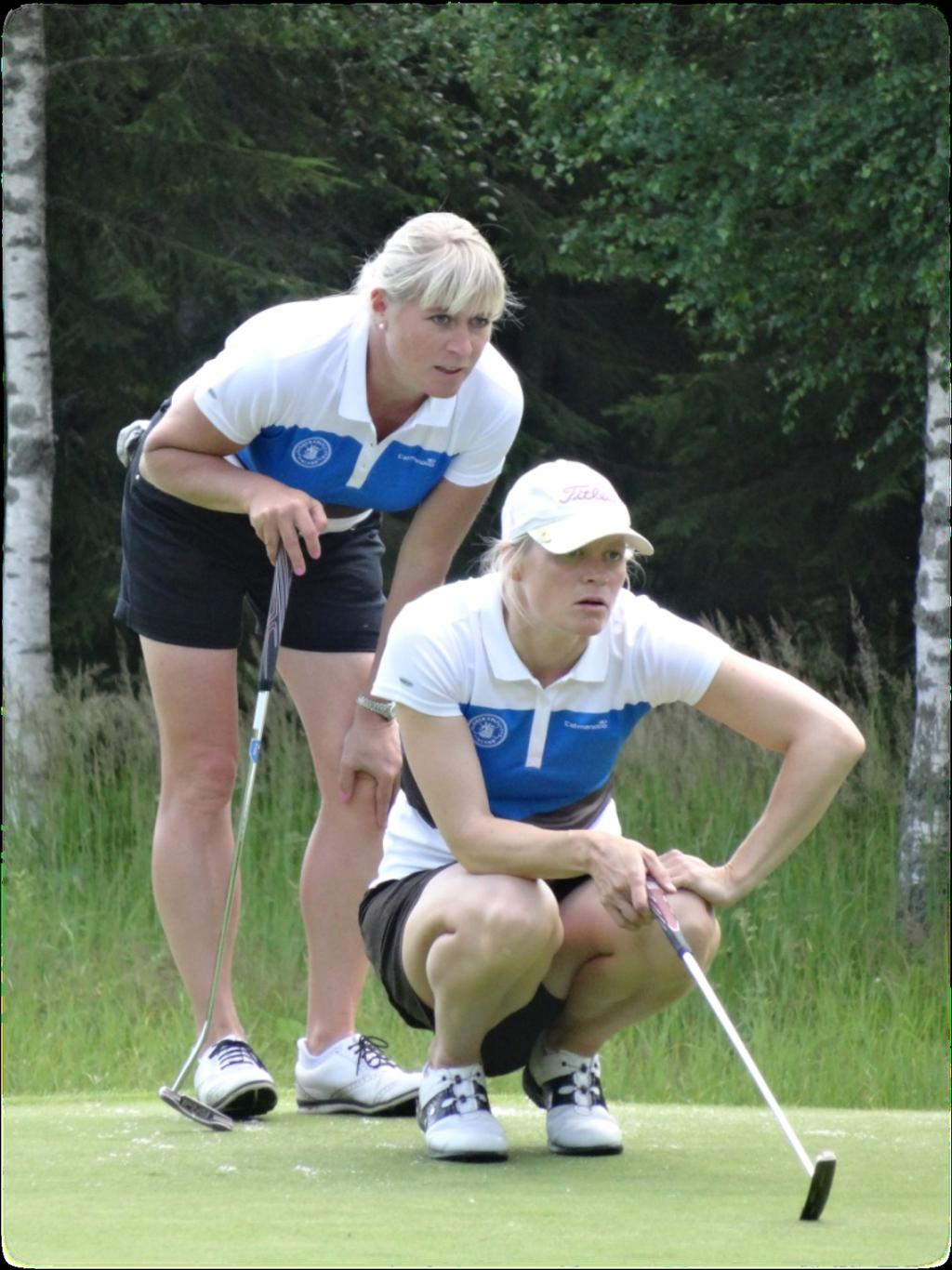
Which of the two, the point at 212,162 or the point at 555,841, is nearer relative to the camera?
the point at 555,841

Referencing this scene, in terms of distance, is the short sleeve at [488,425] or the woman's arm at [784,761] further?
the short sleeve at [488,425]

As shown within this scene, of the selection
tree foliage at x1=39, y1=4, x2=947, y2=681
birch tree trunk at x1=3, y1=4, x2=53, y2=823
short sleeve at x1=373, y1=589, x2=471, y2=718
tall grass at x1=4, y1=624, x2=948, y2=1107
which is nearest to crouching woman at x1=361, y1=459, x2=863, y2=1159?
short sleeve at x1=373, y1=589, x2=471, y2=718

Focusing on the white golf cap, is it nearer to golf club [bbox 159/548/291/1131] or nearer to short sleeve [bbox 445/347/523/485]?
short sleeve [bbox 445/347/523/485]

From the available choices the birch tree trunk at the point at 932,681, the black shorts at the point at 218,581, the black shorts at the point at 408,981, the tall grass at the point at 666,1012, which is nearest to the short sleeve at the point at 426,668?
the black shorts at the point at 408,981

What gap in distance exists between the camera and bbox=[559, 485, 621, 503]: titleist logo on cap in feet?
9.08

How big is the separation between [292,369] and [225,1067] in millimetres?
1162

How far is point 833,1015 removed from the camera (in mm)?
5270

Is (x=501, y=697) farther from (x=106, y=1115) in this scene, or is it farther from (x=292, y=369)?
(x=106, y=1115)

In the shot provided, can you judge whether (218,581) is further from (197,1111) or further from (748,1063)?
(748,1063)

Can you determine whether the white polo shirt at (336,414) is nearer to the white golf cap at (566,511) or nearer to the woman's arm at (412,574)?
the woman's arm at (412,574)

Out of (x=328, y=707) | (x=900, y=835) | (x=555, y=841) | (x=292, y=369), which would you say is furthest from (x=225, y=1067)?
(x=900, y=835)

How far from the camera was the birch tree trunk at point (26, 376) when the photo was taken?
732 cm

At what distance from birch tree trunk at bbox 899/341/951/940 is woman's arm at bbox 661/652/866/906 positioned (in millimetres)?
3472

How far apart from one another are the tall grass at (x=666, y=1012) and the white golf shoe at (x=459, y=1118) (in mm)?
1826
